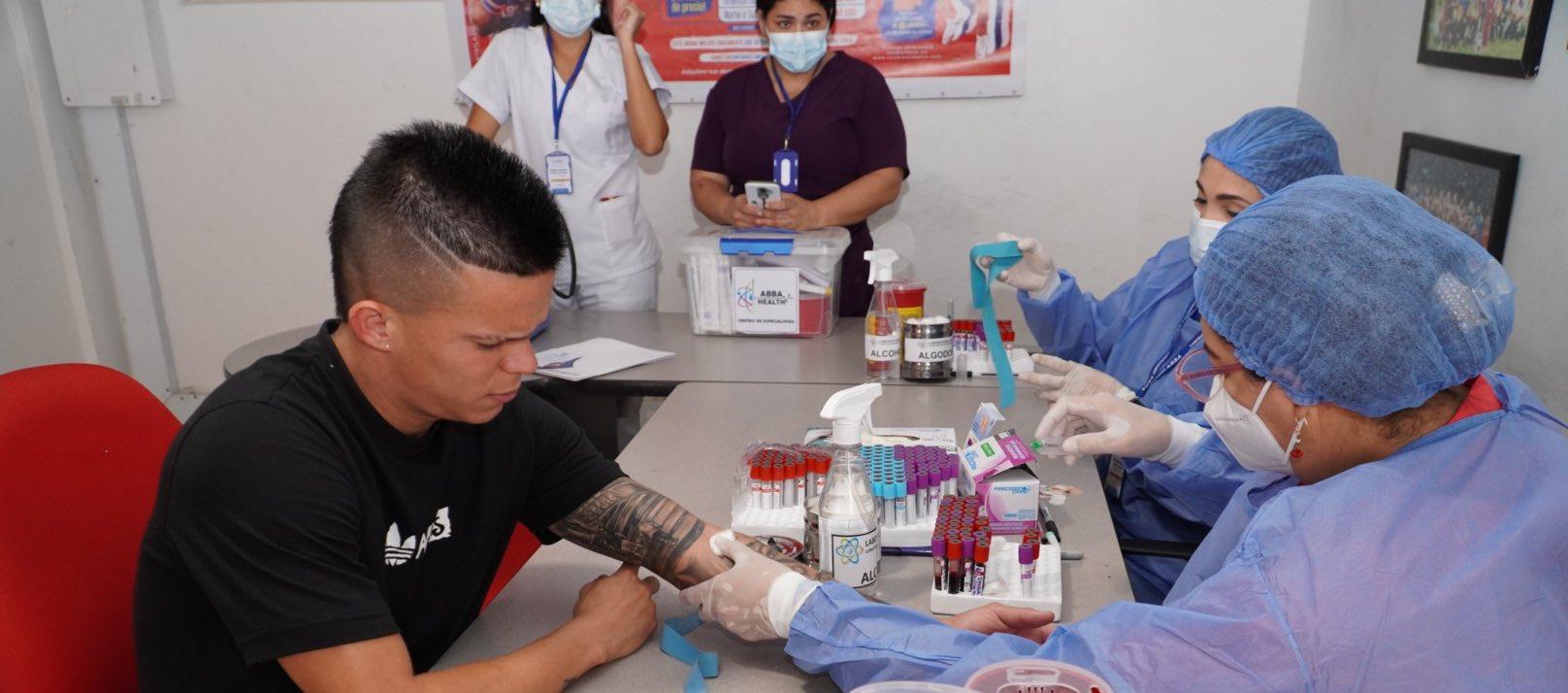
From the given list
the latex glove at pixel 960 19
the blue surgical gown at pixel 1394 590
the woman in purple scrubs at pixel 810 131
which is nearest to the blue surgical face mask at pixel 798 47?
the woman in purple scrubs at pixel 810 131

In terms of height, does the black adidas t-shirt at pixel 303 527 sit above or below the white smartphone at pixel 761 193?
below

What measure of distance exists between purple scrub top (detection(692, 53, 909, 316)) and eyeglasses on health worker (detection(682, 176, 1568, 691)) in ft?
6.22

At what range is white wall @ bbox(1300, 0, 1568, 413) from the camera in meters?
1.78

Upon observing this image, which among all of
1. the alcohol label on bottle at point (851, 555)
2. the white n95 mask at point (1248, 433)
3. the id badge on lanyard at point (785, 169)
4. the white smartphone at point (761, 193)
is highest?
the id badge on lanyard at point (785, 169)

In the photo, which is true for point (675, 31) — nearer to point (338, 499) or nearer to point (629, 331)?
point (629, 331)

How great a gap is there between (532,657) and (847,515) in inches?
16.2

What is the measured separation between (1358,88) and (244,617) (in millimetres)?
2882

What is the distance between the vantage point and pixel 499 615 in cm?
134

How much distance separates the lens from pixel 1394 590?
0.91m

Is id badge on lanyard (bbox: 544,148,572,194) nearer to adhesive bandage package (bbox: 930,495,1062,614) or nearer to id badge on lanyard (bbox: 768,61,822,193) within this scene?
id badge on lanyard (bbox: 768,61,822,193)

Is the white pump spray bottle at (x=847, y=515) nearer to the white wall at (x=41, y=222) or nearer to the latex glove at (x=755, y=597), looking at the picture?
the latex glove at (x=755, y=597)

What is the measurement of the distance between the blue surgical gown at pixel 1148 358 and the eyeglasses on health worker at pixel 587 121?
1266mm

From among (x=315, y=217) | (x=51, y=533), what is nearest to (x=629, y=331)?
(x=51, y=533)

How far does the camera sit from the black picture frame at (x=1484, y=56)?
1.84m
